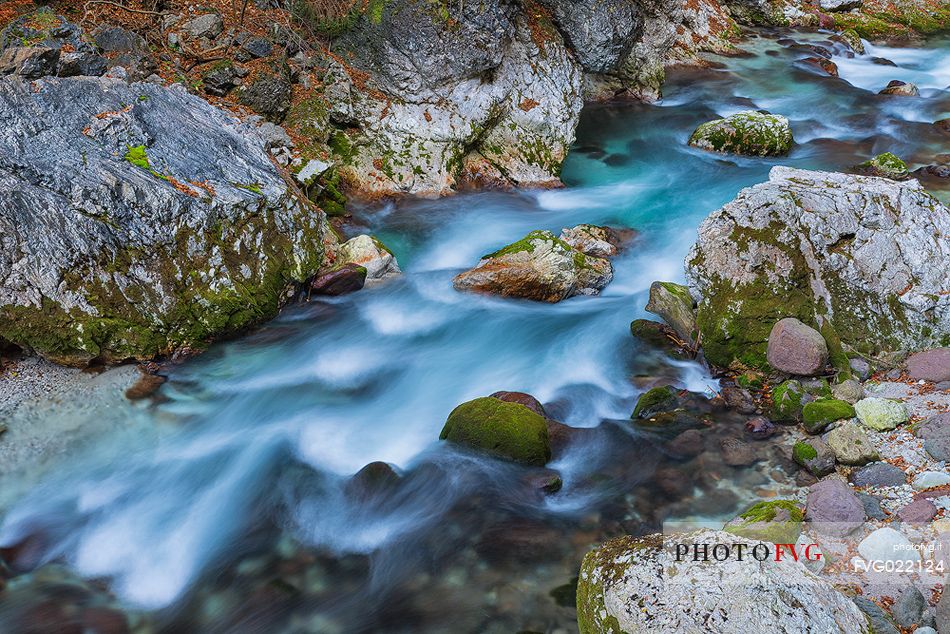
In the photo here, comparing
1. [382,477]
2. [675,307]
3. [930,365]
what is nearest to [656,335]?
[675,307]

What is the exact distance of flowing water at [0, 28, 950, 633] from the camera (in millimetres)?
5414

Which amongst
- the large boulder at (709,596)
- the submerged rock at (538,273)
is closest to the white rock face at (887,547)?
the large boulder at (709,596)

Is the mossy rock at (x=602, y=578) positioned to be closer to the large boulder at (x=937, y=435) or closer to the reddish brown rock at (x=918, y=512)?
the reddish brown rock at (x=918, y=512)

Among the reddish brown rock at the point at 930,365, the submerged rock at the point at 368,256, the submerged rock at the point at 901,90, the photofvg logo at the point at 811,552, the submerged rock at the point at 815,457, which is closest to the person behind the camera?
the photofvg logo at the point at 811,552

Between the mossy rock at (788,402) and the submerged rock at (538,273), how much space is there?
10.8 feet

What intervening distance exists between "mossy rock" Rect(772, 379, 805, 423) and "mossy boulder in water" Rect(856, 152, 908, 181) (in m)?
7.41

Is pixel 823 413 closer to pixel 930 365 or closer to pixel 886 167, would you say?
pixel 930 365

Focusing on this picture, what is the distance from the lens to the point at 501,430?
6.65 metres

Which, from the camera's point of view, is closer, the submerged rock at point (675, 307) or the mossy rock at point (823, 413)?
the mossy rock at point (823, 413)

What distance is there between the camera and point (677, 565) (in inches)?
163

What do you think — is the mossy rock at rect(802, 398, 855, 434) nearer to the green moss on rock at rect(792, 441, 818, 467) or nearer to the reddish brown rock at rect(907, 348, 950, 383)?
the green moss on rock at rect(792, 441, 818, 467)

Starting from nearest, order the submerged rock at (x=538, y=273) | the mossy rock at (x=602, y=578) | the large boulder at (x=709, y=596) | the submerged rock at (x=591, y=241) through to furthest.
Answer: the large boulder at (x=709, y=596) < the mossy rock at (x=602, y=578) < the submerged rock at (x=538, y=273) < the submerged rock at (x=591, y=241)

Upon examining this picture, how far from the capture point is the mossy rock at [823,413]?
660cm

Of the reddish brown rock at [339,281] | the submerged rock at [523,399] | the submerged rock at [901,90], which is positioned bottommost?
the submerged rock at [523,399]
